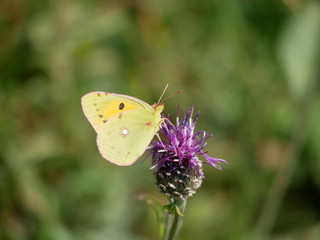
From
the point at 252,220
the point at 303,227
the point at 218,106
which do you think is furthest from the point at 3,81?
the point at 303,227

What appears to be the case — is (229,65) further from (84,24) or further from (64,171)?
(64,171)

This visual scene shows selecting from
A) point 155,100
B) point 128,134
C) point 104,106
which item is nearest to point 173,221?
point 128,134

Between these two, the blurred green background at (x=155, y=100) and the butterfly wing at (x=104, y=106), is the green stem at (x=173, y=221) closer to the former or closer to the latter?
the butterfly wing at (x=104, y=106)

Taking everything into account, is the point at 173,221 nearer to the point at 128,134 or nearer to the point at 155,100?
the point at 128,134

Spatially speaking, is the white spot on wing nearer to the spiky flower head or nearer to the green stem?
the spiky flower head

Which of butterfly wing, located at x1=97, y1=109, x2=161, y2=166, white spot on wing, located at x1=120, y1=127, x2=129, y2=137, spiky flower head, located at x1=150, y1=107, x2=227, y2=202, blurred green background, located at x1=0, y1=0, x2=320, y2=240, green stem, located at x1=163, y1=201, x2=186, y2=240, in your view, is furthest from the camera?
blurred green background, located at x1=0, y1=0, x2=320, y2=240

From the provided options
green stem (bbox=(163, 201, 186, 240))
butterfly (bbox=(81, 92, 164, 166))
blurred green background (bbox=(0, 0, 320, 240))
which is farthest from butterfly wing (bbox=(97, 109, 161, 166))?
blurred green background (bbox=(0, 0, 320, 240))
